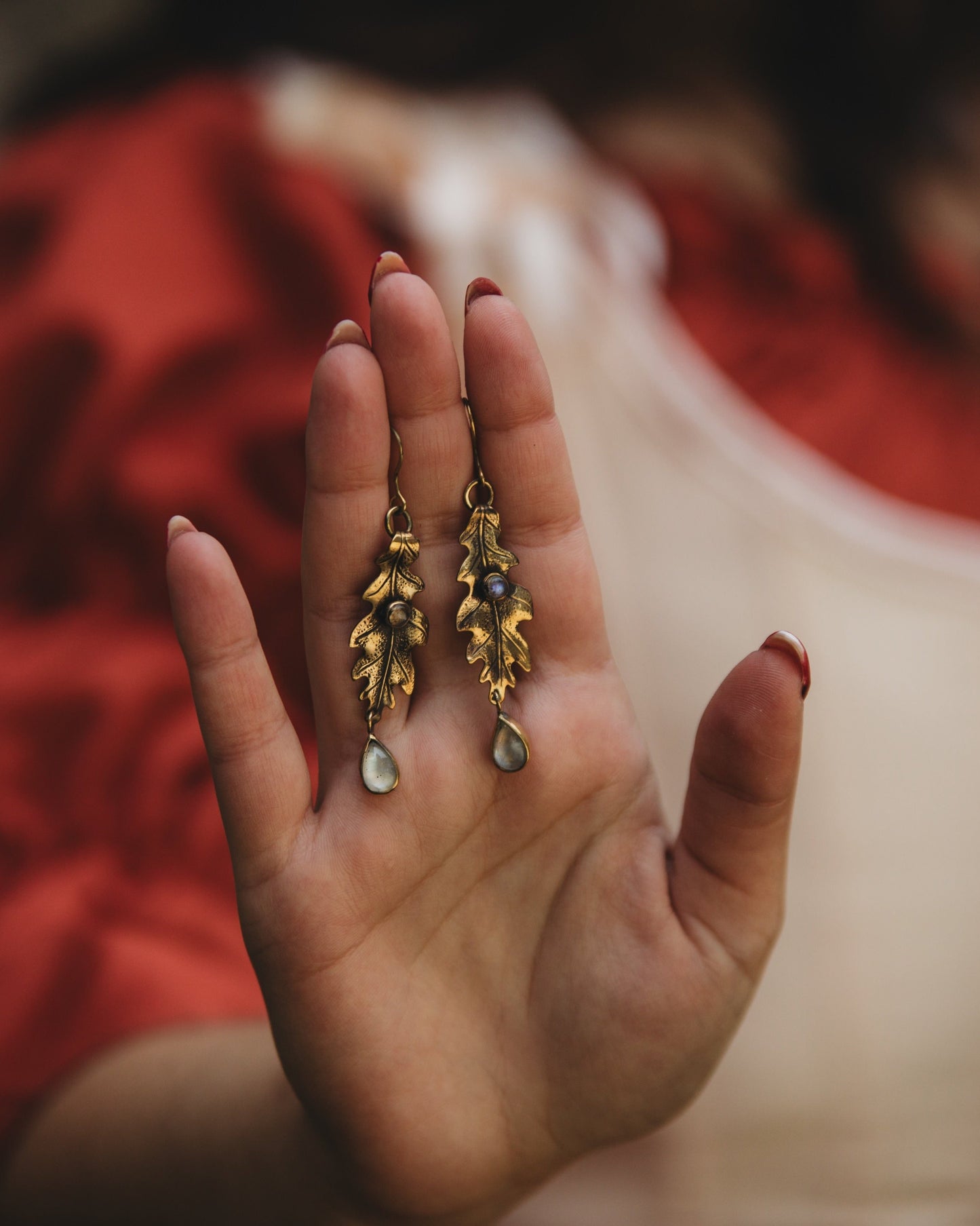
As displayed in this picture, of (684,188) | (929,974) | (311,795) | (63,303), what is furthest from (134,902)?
(684,188)

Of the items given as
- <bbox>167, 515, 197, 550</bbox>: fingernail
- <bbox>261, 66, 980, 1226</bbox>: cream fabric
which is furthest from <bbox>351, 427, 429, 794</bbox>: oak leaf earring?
<bbox>261, 66, 980, 1226</bbox>: cream fabric

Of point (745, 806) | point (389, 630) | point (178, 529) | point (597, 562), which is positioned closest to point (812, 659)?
point (597, 562)

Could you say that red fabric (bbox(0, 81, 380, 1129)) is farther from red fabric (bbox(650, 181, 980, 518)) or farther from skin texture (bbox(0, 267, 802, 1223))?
red fabric (bbox(650, 181, 980, 518))

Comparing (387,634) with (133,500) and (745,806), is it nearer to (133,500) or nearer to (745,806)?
(745,806)

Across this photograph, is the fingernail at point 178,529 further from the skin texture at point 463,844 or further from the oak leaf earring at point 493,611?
the oak leaf earring at point 493,611

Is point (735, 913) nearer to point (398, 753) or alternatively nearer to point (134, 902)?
point (398, 753)

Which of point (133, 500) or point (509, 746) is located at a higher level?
point (133, 500)
